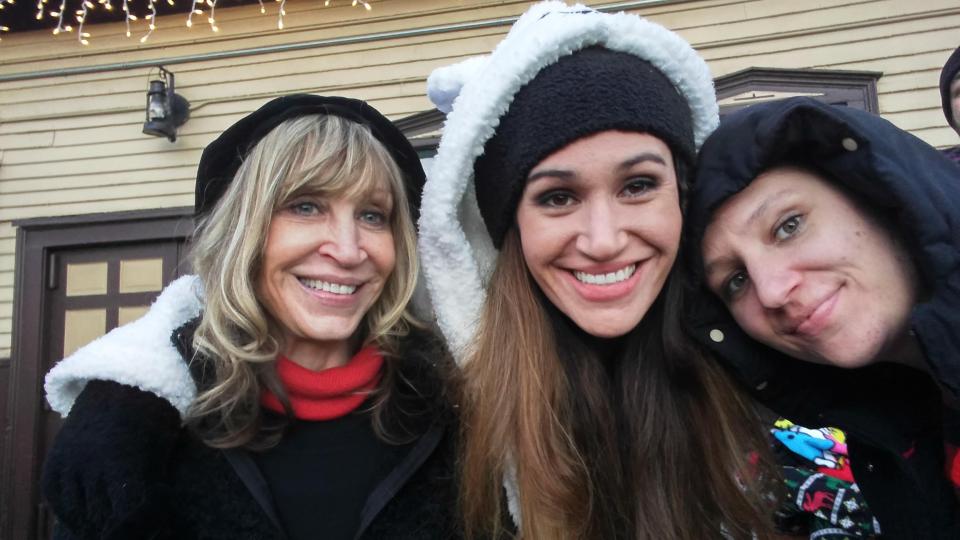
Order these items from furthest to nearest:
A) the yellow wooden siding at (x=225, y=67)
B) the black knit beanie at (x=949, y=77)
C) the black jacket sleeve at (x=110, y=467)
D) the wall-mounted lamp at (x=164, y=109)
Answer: the wall-mounted lamp at (x=164, y=109), the yellow wooden siding at (x=225, y=67), the black knit beanie at (x=949, y=77), the black jacket sleeve at (x=110, y=467)

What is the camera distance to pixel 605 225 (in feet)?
5.02

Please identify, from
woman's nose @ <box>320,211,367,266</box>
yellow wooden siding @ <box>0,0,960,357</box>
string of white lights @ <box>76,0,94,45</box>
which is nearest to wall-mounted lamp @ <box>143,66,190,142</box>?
yellow wooden siding @ <box>0,0,960,357</box>

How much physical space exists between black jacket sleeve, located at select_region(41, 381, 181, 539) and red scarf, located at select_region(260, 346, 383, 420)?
0.27 m

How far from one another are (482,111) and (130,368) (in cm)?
106

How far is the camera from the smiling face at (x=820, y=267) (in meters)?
1.38

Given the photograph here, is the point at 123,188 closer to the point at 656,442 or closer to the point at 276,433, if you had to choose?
the point at 276,433

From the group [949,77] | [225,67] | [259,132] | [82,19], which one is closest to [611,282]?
[259,132]

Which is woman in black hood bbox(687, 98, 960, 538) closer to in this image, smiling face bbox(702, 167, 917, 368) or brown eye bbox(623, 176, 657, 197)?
smiling face bbox(702, 167, 917, 368)

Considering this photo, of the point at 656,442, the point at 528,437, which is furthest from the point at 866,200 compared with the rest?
the point at 528,437

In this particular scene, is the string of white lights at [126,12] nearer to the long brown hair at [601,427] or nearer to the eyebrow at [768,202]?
the long brown hair at [601,427]

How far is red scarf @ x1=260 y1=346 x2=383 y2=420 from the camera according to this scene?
1.57 metres

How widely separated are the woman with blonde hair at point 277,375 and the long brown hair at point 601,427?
0.54ft

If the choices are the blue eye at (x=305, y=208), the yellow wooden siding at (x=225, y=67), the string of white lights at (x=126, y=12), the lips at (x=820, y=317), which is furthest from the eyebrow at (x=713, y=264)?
the string of white lights at (x=126, y=12)

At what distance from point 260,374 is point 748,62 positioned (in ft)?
13.8
